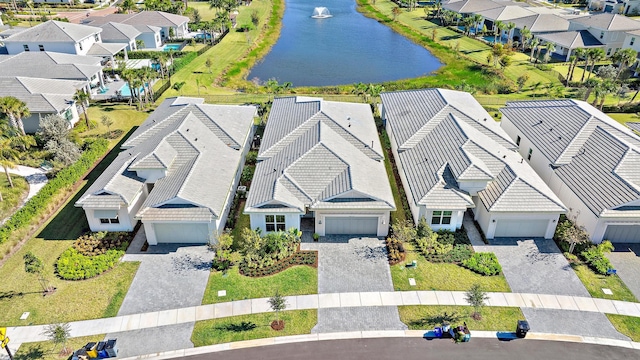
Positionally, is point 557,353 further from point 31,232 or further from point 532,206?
point 31,232

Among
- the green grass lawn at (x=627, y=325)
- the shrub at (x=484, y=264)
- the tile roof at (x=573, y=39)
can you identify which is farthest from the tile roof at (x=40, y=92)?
the tile roof at (x=573, y=39)

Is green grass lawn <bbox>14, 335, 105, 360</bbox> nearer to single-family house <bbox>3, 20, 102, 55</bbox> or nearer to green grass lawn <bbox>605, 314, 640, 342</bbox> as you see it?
green grass lawn <bbox>605, 314, 640, 342</bbox>

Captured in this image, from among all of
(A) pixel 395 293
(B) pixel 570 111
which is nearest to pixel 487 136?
(B) pixel 570 111

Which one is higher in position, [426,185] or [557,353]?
[426,185]

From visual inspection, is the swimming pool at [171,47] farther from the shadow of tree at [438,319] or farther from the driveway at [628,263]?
the driveway at [628,263]

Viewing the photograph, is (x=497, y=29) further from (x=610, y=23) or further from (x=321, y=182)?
(x=321, y=182)

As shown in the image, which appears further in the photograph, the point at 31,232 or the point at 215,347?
the point at 31,232
